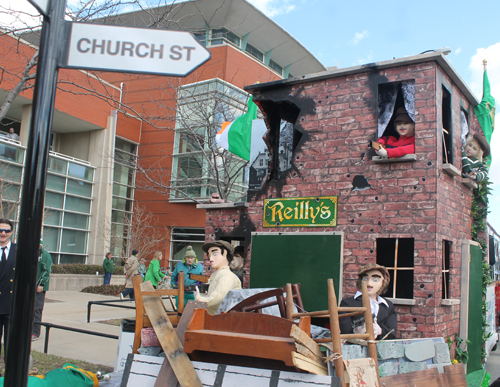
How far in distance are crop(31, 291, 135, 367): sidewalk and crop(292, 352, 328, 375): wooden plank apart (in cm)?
454

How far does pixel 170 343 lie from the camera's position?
3.75 m

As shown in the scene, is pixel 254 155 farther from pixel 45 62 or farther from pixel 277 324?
pixel 45 62

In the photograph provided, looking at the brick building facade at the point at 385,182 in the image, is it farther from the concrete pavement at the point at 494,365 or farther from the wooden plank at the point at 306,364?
the wooden plank at the point at 306,364

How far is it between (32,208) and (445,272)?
19.8ft

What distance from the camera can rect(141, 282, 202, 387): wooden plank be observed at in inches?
137

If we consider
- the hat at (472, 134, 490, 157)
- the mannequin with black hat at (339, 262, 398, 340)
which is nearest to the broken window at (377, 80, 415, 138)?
the hat at (472, 134, 490, 157)

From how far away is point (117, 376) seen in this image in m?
4.59

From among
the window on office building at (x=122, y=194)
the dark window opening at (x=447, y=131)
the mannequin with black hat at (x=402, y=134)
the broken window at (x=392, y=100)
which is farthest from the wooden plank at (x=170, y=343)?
the window on office building at (x=122, y=194)

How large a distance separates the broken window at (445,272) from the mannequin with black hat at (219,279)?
126 inches

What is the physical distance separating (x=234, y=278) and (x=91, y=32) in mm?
3359

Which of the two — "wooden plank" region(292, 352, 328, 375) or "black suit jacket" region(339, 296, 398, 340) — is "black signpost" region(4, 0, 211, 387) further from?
"black suit jacket" region(339, 296, 398, 340)

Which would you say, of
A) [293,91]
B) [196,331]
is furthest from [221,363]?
[293,91]

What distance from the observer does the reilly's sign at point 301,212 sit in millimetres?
6859

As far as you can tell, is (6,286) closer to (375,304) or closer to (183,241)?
(375,304)
